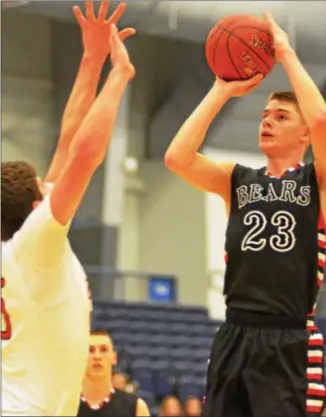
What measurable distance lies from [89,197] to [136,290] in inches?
64.4

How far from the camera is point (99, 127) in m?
2.58

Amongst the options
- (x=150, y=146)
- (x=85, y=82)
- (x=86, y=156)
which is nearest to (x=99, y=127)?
(x=86, y=156)

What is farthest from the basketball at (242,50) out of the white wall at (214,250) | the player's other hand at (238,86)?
the white wall at (214,250)

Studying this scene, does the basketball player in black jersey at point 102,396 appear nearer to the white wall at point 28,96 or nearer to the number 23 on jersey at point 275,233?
the number 23 on jersey at point 275,233

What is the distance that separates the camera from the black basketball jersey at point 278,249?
3.46 meters

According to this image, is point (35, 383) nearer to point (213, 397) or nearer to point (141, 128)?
point (213, 397)

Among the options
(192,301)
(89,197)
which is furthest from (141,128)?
(192,301)

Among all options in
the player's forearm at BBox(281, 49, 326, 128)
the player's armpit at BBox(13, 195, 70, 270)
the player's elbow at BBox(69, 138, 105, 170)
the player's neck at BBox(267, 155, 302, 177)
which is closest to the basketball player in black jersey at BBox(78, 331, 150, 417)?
the player's neck at BBox(267, 155, 302, 177)

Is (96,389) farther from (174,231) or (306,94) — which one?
(174,231)

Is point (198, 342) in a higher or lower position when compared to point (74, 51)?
lower

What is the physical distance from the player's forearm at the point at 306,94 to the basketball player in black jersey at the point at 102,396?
71.1 inches

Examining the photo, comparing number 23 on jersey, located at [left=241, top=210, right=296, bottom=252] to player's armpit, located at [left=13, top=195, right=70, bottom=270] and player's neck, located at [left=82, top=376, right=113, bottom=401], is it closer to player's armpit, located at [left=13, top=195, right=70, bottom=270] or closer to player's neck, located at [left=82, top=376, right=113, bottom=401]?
player's armpit, located at [left=13, top=195, right=70, bottom=270]

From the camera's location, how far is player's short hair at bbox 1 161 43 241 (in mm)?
2691

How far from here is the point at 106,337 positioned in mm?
4910
